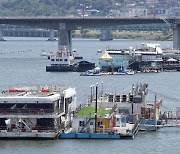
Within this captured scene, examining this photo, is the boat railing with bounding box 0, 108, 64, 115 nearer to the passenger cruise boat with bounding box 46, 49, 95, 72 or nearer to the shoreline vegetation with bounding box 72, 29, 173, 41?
the passenger cruise boat with bounding box 46, 49, 95, 72

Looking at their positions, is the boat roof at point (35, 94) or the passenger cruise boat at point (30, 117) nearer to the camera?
the passenger cruise boat at point (30, 117)

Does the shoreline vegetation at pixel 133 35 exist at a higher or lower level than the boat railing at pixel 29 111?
lower

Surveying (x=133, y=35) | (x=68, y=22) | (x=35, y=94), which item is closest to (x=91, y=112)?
(x=35, y=94)

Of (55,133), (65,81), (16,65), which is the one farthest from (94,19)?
(55,133)

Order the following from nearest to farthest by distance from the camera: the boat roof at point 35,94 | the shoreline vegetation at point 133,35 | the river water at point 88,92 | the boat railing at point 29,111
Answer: the river water at point 88,92 < the boat railing at point 29,111 < the boat roof at point 35,94 < the shoreline vegetation at point 133,35

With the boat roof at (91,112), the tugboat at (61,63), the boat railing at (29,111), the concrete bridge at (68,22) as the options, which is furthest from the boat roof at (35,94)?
the concrete bridge at (68,22)

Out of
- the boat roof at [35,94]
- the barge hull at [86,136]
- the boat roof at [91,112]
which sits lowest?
the barge hull at [86,136]

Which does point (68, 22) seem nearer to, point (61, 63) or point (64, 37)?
point (64, 37)

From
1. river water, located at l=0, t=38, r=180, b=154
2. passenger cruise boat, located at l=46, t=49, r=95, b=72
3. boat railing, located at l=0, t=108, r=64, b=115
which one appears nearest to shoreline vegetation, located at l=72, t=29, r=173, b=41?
river water, located at l=0, t=38, r=180, b=154

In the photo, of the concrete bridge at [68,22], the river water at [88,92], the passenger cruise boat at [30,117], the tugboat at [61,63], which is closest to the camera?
the river water at [88,92]

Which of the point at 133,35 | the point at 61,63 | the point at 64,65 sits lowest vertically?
the point at 133,35

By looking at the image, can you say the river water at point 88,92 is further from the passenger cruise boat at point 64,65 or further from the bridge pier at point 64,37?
the bridge pier at point 64,37

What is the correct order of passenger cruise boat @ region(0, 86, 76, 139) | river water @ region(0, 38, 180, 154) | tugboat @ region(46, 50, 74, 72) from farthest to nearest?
tugboat @ region(46, 50, 74, 72), passenger cruise boat @ region(0, 86, 76, 139), river water @ region(0, 38, 180, 154)

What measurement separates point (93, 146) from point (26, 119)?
2.96 meters
